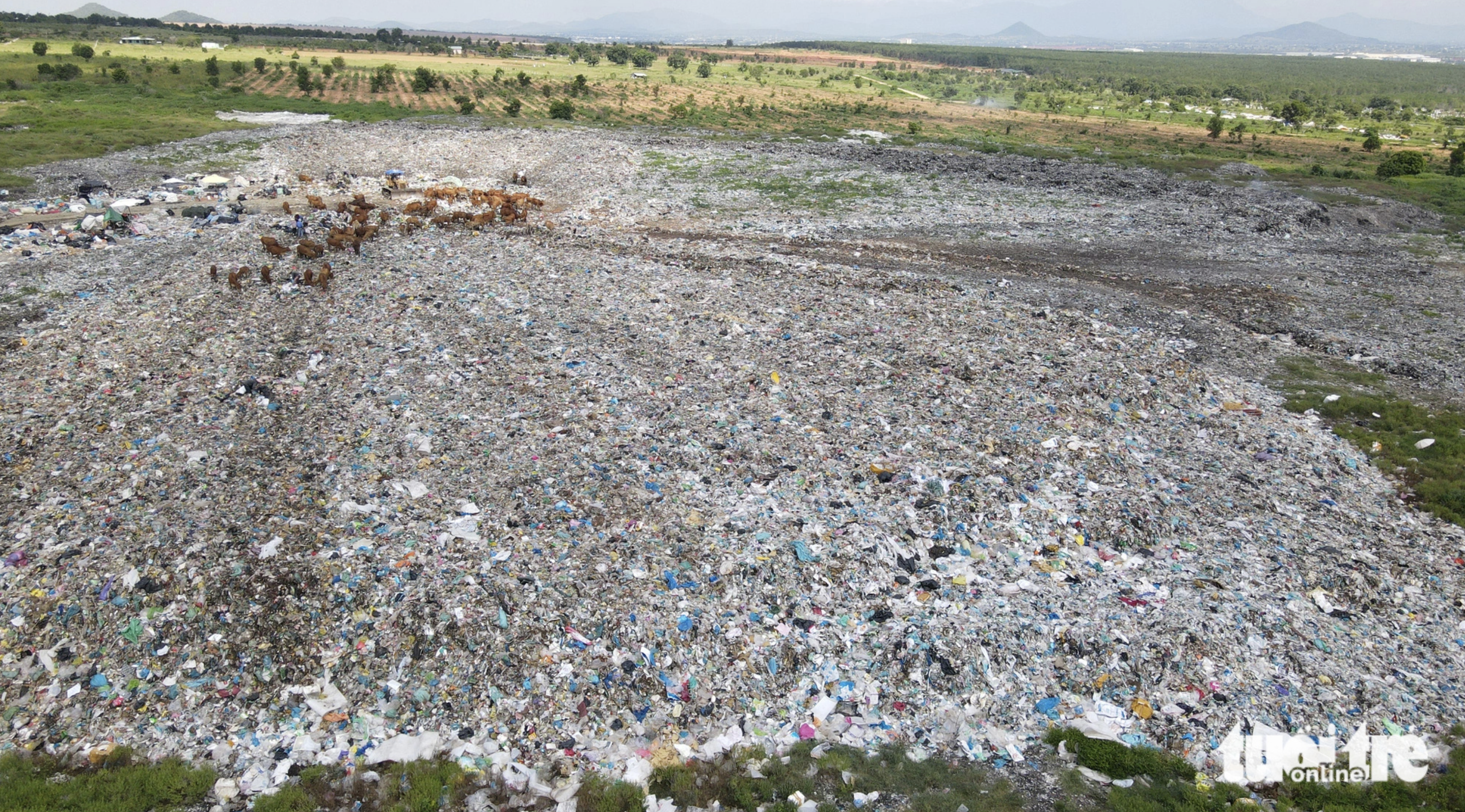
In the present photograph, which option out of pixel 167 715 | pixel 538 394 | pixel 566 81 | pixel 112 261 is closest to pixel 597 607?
pixel 167 715

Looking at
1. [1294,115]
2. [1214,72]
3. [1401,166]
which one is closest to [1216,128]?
[1401,166]

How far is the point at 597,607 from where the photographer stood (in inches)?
274

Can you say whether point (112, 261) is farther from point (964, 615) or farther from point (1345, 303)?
point (1345, 303)

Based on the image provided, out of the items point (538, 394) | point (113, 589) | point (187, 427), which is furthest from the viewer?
point (538, 394)

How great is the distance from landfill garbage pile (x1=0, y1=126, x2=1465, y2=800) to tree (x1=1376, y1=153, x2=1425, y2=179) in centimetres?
2706

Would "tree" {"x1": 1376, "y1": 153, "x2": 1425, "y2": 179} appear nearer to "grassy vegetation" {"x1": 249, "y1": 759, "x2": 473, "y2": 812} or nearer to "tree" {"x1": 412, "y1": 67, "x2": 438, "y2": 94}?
"grassy vegetation" {"x1": 249, "y1": 759, "x2": 473, "y2": 812}

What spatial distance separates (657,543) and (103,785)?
4912 millimetres

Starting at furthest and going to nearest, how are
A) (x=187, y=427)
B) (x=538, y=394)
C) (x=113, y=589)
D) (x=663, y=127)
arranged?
(x=663, y=127)
(x=538, y=394)
(x=187, y=427)
(x=113, y=589)

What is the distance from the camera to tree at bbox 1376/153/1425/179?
2933 cm

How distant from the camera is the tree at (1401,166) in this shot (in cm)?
2933

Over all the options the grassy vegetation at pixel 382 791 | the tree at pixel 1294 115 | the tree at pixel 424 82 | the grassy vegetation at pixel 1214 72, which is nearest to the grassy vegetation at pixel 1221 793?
the grassy vegetation at pixel 382 791

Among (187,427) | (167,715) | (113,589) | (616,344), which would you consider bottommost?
(167,715)

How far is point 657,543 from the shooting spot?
7.84 meters

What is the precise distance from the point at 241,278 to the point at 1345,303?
2458 cm
